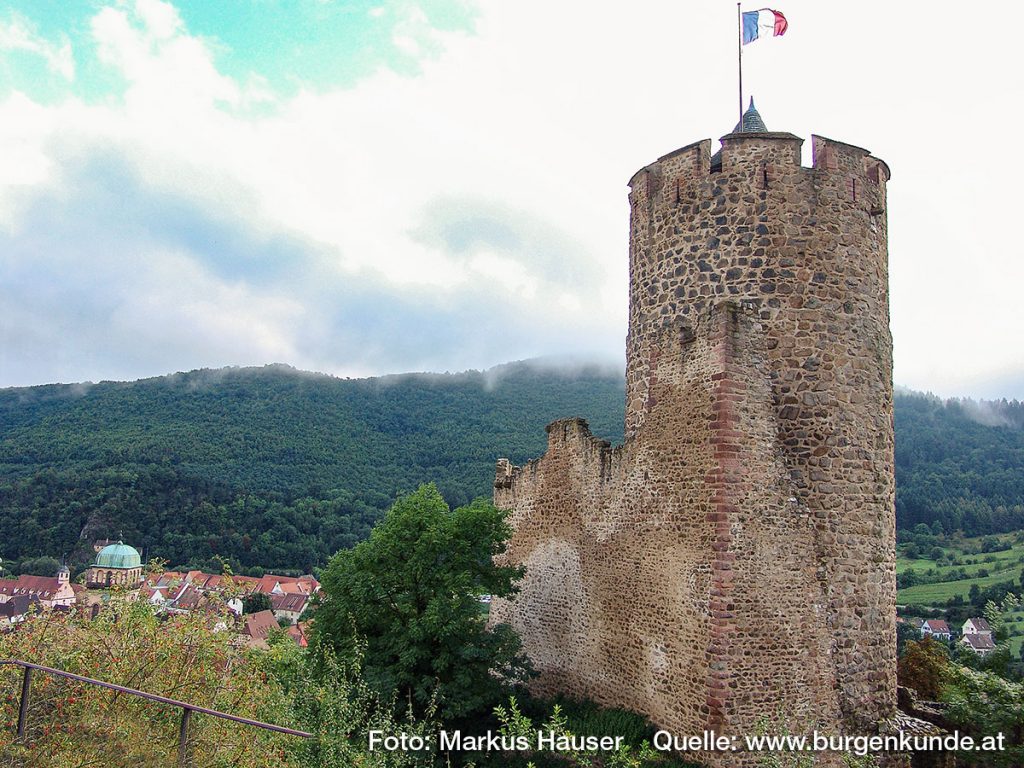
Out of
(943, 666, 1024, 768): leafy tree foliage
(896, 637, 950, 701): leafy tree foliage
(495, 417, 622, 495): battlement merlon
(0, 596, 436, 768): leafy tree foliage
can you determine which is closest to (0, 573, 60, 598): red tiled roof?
(495, 417, 622, 495): battlement merlon

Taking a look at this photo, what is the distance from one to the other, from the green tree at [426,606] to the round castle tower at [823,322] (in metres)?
4.67

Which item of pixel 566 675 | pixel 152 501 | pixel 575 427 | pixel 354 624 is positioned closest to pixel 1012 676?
pixel 566 675

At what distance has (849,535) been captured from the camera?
1196 centimetres

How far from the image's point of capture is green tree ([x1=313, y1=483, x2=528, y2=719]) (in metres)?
13.5

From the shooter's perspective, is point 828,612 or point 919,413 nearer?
point 828,612

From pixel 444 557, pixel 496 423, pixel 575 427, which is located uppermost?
pixel 496 423

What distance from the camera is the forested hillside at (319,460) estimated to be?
274 ft

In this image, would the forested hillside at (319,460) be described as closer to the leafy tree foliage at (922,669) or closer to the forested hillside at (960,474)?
the forested hillside at (960,474)

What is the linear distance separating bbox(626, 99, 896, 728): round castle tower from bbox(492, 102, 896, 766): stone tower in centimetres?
3

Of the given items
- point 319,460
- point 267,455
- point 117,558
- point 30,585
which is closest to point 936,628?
point 117,558

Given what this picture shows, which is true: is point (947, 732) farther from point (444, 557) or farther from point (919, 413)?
point (919, 413)

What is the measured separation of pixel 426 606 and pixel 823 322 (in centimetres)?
883

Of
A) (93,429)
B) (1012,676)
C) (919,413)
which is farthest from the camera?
(93,429)

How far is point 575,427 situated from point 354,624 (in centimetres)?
596
